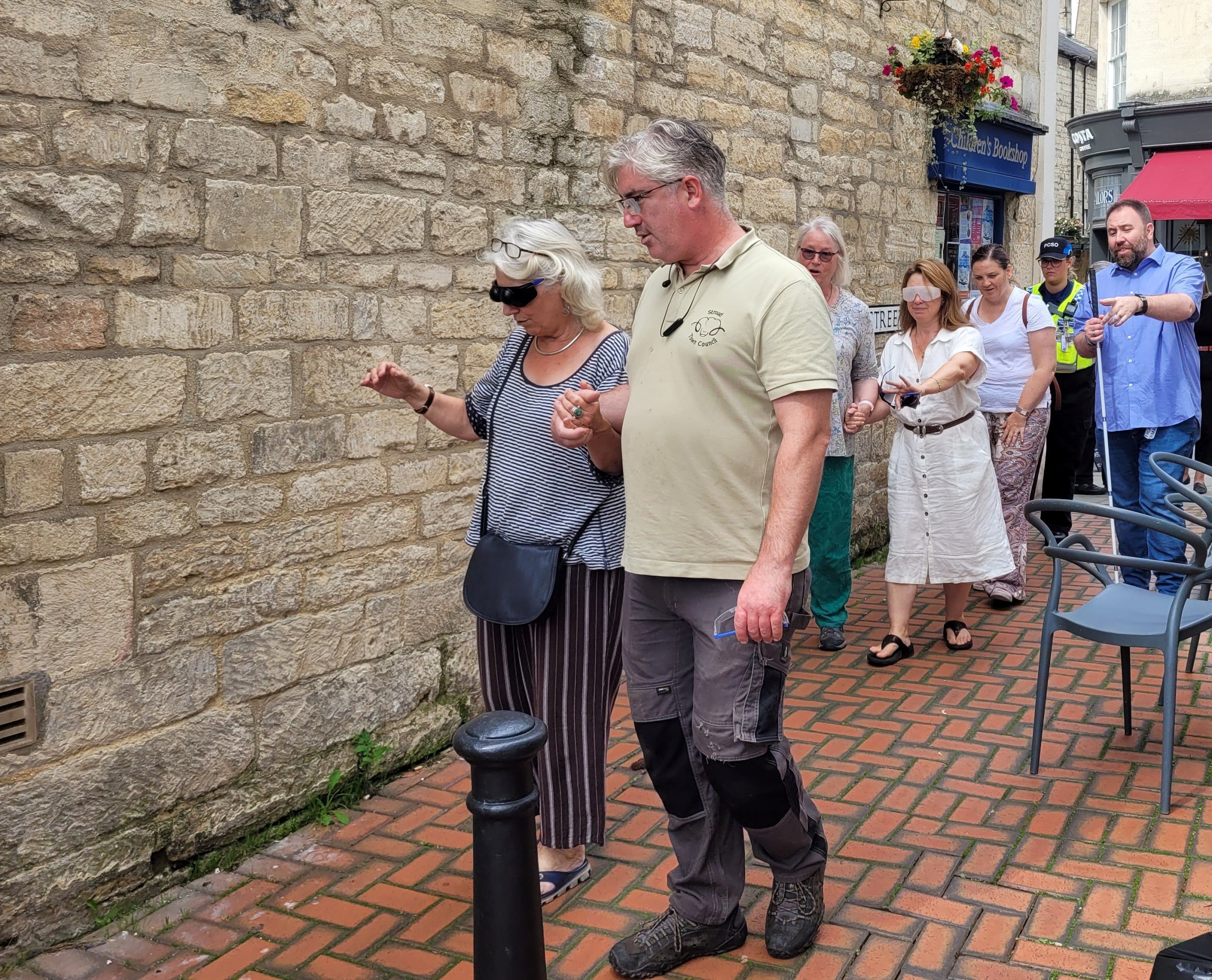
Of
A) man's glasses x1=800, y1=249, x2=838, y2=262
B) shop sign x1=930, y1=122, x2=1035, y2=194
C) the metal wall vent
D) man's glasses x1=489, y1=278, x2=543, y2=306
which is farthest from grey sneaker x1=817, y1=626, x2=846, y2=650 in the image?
shop sign x1=930, y1=122, x2=1035, y2=194

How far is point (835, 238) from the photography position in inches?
214

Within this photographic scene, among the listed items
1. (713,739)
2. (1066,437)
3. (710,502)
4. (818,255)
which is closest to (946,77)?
(1066,437)

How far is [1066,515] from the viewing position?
318 inches

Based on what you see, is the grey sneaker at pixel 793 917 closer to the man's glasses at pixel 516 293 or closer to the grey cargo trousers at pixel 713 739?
the grey cargo trousers at pixel 713 739

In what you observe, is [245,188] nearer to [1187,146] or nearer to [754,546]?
[754,546]

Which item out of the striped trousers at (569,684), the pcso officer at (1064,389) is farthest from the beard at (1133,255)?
the striped trousers at (569,684)

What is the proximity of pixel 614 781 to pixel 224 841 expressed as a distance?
126 centimetres

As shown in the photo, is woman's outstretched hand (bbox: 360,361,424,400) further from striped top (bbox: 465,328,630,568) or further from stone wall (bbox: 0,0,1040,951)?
stone wall (bbox: 0,0,1040,951)

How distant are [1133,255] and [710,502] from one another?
4.01 m

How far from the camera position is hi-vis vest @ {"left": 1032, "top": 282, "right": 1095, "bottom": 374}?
7945mm

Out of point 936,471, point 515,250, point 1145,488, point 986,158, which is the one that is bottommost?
point 1145,488

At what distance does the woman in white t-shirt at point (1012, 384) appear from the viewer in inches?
250

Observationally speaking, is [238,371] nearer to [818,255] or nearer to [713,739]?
[713,739]

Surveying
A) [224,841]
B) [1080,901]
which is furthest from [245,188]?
[1080,901]
